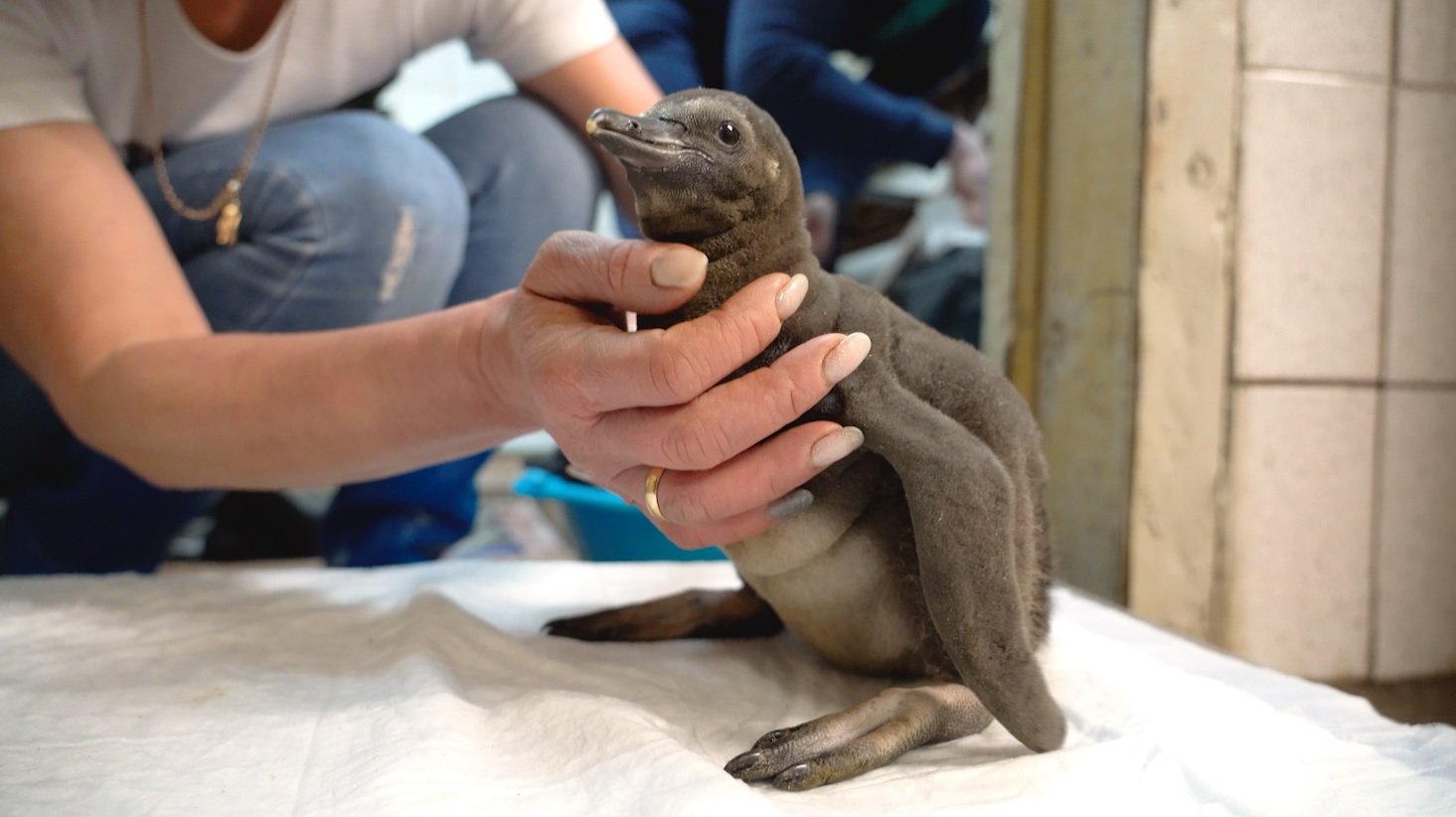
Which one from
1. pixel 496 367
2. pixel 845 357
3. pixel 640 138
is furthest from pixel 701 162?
pixel 496 367

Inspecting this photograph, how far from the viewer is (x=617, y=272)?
70 centimetres

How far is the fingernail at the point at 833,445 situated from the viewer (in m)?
0.69

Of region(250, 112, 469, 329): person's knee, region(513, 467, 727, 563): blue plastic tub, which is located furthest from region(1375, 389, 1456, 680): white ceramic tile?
region(250, 112, 469, 329): person's knee

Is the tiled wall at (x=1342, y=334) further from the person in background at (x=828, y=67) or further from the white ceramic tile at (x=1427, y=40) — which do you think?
the person in background at (x=828, y=67)

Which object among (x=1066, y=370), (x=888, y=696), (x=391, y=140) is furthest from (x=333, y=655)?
(x=1066, y=370)

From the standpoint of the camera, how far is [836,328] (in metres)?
0.74

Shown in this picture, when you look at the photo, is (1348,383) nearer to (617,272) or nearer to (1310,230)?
(1310,230)

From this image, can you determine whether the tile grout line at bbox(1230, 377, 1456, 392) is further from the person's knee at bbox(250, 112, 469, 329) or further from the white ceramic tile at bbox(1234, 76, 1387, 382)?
the person's knee at bbox(250, 112, 469, 329)

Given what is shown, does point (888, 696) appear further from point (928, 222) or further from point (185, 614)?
point (928, 222)

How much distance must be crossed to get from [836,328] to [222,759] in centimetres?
52

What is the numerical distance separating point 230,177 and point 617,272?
0.80m

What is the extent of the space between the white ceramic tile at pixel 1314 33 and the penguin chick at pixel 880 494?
79cm

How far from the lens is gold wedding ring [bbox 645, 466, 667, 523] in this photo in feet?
2.46

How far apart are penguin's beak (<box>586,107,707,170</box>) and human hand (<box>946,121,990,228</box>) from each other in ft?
3.42
